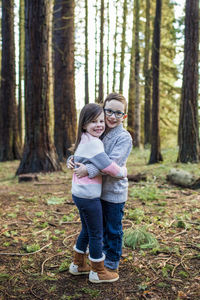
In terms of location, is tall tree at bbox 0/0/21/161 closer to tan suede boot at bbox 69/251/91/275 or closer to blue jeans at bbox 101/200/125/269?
tan suede boot at bbox 69/251/91/275

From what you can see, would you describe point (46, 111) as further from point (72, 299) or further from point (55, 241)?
point (72, 299)

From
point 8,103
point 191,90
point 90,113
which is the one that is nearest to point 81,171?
point 90,113

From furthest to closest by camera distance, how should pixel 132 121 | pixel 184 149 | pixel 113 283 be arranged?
pixel 132 121 < pixel 184 149 < pixel 113 283

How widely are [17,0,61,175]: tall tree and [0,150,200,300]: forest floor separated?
2232 millimetres

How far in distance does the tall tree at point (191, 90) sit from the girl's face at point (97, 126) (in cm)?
780

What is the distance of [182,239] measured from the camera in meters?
4.04

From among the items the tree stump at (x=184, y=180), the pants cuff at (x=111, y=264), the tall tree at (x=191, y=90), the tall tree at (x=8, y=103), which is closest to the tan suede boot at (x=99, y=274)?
the pants cuff at (x=111, y=264)

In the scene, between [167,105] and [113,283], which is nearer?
[113,283]

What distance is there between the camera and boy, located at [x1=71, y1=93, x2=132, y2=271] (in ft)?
9.70

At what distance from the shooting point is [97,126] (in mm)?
2895

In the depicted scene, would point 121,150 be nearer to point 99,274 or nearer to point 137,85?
point 99,274

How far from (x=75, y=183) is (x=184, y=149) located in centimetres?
798

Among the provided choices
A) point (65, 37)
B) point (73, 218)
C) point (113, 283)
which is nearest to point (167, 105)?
point (65, 37)

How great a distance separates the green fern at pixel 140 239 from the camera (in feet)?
12.6
